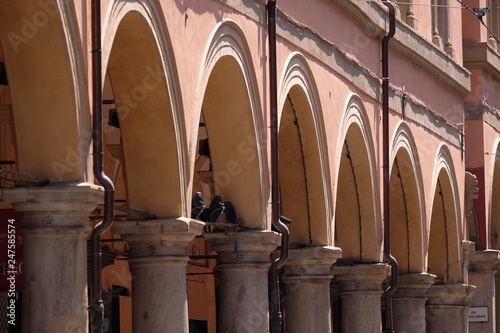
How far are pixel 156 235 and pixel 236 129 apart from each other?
2.47 metres

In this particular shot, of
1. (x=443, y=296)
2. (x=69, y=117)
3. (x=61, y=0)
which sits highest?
(x=61, y=0)

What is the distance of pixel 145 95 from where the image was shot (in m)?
16.0

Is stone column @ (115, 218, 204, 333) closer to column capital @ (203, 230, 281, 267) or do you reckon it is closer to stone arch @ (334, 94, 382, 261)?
column capital @ (203, 230, 281, 267)

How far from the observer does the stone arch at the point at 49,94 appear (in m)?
13.8

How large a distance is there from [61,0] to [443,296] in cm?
1629

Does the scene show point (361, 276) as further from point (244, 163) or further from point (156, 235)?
point (156, 235)

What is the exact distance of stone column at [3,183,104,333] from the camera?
13.7 metres

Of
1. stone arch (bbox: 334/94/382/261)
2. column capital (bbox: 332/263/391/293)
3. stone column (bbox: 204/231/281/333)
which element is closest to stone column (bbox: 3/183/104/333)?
stone column (bbox: 204/231/281/333)

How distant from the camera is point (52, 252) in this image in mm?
13766

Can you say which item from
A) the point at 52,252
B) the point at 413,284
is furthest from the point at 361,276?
the point at 52,252

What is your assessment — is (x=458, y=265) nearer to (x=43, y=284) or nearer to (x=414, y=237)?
(x=414, y=237)

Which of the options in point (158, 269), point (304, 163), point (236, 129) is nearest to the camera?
point (158, 269)

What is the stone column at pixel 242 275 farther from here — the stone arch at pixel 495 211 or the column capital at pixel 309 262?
the stone arch at pixel 495 211

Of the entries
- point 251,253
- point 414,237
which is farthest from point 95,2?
point 414,237
